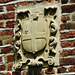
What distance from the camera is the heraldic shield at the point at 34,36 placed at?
402cm

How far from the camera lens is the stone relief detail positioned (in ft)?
13.2

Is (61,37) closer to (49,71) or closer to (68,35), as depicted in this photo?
(68,35)

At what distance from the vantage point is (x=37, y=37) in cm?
402

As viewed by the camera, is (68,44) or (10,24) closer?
(68,44)

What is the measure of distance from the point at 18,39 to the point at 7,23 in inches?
8.8

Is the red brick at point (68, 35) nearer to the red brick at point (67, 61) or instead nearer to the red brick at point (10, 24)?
the red brick at point (67, 61)

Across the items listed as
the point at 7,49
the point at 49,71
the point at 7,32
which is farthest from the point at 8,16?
the point at 49,71

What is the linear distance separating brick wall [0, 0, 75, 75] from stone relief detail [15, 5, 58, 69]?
0.24 ft

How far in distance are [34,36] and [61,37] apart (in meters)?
0.26

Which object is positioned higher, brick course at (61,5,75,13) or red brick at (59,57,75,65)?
brick course at (61,5,75,13)

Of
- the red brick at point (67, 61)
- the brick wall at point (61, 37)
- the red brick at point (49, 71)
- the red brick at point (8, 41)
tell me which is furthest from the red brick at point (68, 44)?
the red brick at point (8, 41)

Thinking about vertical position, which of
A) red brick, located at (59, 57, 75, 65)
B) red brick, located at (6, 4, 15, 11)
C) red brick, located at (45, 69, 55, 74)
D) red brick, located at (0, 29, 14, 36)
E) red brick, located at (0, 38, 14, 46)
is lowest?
red brick, located at (45, 69, 55, 74)

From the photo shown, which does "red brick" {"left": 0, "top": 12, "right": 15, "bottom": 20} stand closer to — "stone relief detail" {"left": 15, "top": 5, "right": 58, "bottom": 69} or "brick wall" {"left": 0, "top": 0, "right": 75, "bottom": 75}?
"brick wall" {"left": 0, "top": 0, "right": 75, "bottom": 75}

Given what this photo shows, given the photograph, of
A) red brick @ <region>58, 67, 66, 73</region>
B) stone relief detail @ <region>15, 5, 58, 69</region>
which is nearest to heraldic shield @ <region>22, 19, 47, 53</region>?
stone relief detail @ <region>15, 5, 58, 69</region>
